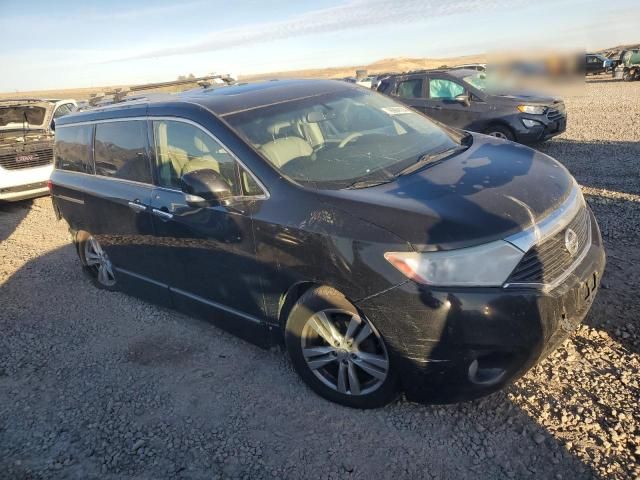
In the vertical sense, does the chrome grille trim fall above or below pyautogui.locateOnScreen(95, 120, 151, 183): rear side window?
below

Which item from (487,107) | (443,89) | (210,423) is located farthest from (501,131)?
(210,423)

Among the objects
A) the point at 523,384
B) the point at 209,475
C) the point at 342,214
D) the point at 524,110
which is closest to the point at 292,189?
the point at 342,214

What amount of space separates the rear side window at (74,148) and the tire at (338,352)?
2715 millimetres

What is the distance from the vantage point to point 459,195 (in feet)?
8.36

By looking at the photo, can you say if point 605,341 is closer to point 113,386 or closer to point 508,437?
point 508,437

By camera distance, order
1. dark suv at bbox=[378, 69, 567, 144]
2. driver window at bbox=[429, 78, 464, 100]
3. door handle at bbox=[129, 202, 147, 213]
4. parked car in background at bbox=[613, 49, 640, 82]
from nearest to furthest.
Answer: door handle at bbox=[129, 202, 147, 213] < dark suv at bbox=[378, 69, 567, 144] < driver window at bbox=[429, 78, 464, 100] < parked car in background at bbox=[613, 49, 640, 82]

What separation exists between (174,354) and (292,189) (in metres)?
1.72

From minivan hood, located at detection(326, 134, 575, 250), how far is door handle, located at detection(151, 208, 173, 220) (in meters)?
1.34

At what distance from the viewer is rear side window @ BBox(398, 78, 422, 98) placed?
957 cm

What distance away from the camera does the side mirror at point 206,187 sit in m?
2.88

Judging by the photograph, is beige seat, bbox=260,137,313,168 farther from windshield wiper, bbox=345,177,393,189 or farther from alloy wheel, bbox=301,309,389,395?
alloy wheel, bbox=301,309,389,395

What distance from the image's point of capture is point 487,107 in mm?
8539

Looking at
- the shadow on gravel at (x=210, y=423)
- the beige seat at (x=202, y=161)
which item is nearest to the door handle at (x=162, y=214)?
the beige seat at (x=202, y=161)

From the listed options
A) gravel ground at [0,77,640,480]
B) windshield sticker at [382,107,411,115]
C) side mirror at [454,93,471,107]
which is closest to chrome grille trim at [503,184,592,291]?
gravel ground at [0,77,640,480]
